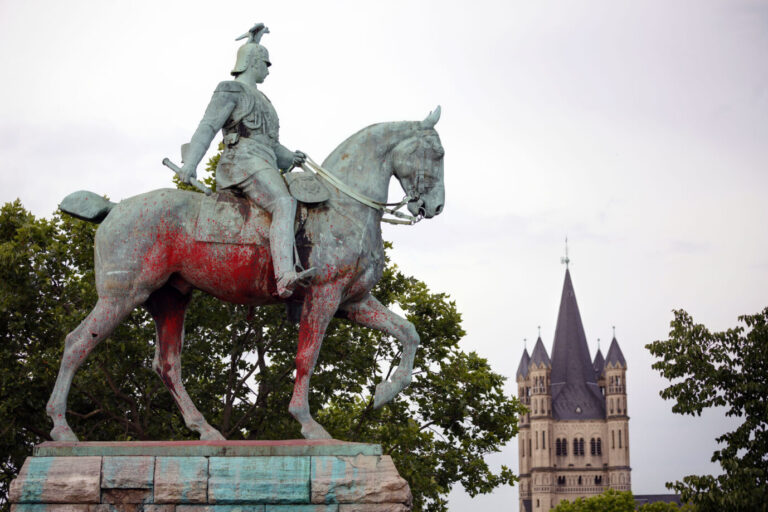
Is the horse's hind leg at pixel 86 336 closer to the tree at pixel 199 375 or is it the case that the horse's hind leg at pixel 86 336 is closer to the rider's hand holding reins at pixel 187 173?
the rider's hand holding reins at pixel 187 173

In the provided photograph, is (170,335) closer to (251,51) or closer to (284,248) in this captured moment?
(284,248)

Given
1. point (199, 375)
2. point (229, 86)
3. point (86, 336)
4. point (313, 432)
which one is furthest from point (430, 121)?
point (199, 375)

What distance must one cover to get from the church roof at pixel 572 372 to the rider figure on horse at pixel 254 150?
521 feet

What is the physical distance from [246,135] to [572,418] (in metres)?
166

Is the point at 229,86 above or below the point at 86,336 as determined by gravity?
above

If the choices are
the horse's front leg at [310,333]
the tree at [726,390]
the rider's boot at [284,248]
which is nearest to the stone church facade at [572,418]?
the tree at [726,390]

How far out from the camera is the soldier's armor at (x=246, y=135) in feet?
28.6

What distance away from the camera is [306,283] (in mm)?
8367

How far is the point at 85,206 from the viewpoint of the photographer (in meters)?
8.87

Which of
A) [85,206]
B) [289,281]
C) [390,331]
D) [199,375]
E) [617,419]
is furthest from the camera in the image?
[617,419]

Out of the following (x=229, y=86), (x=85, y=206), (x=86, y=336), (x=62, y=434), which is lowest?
(x=62, y=434)

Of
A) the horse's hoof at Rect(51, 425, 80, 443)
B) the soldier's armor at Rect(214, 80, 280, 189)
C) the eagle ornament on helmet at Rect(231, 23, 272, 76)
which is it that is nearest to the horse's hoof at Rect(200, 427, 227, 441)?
the horse's hoof at Rect(51, 425, 80, 443)

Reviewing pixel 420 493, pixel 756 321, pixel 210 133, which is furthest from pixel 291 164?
pixel 756 321

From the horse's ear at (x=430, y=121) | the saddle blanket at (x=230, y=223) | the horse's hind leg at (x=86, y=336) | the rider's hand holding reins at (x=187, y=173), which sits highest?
the horse's ear at (x=430, y=121)
